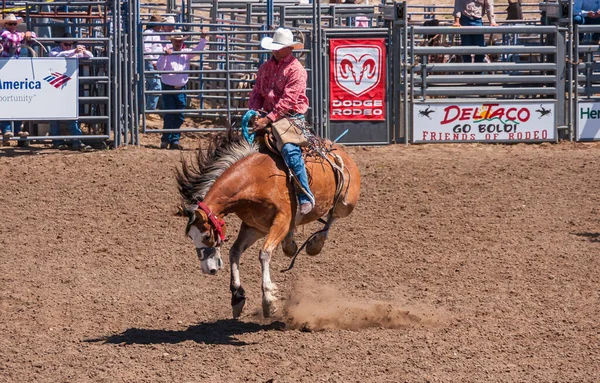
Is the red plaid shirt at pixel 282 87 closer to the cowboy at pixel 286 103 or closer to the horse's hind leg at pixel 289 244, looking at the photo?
the cowboy at pixel 286 103

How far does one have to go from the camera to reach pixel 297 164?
261 inches

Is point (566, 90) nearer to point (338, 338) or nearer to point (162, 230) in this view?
point (162, 230)

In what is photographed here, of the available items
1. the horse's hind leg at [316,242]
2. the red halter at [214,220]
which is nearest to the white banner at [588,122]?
the horse's hind leg at [316,242]

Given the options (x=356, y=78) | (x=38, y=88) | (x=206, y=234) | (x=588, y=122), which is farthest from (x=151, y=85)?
(x=206, y=234)

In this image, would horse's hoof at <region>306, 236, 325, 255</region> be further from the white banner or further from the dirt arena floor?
the white banner

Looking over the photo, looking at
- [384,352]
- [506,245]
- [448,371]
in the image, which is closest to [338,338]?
[384,352]

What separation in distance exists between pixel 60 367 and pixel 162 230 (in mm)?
3688

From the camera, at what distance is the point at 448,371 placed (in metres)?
5.48

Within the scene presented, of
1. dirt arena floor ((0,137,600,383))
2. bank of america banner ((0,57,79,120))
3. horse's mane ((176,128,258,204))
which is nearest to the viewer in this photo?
dirt arena floor ((0,137,600,383))

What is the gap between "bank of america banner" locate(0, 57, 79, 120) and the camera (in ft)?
39.5

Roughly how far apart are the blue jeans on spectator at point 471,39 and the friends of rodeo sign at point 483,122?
3.68ft

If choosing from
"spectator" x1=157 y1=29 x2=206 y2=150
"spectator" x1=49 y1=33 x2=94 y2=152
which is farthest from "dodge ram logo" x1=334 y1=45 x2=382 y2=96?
"spectator" x1=49 y1=33 x2=94 y2=152

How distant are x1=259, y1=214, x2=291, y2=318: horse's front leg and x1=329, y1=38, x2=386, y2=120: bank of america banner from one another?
23.1 ft

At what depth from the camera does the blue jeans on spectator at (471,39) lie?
46.3 ft
